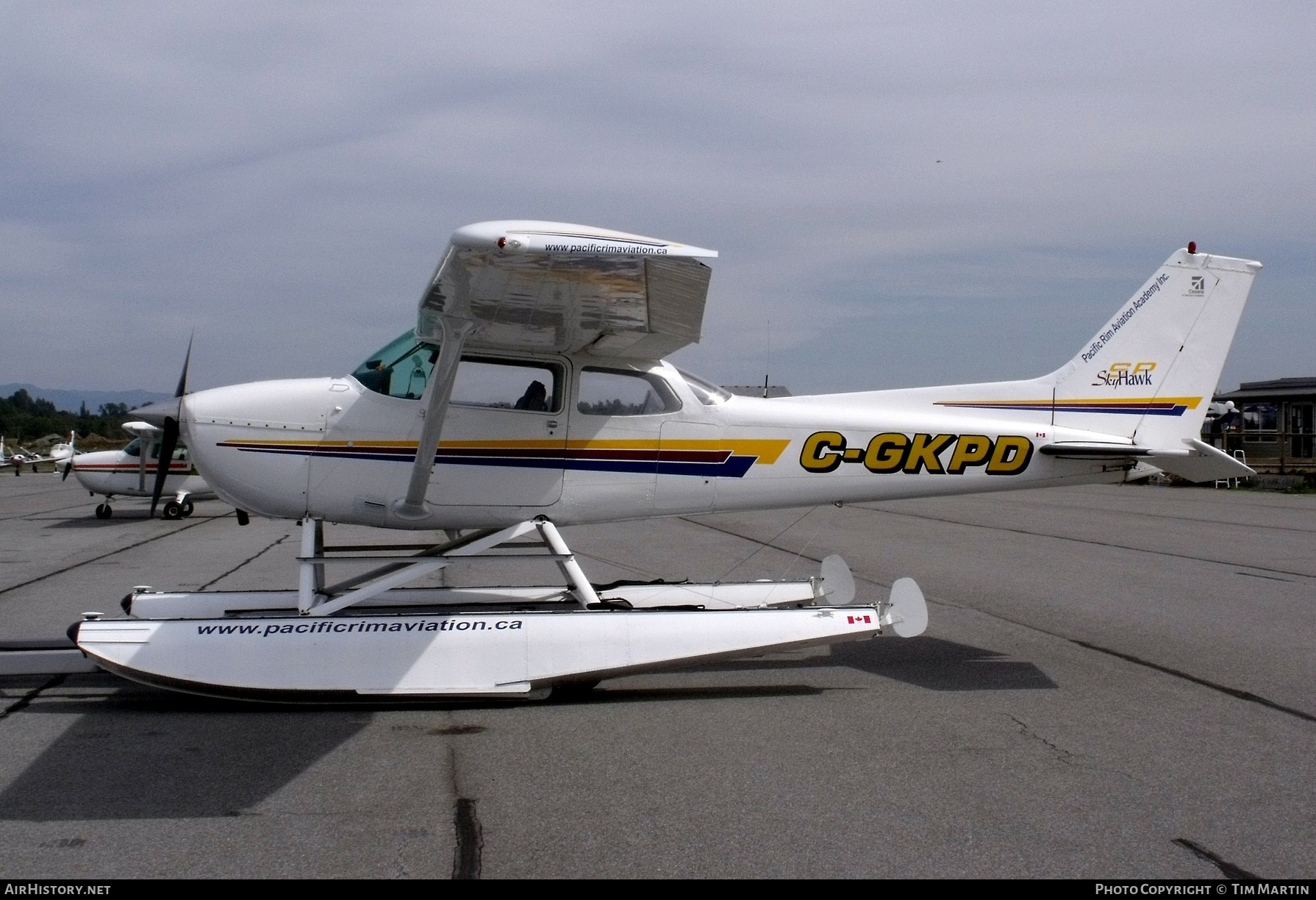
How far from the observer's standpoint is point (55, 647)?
679 centimetres

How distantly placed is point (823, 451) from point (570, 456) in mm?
1807

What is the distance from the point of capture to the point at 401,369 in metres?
7.12

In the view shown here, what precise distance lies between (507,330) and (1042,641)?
477cm

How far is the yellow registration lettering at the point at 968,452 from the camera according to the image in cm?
767

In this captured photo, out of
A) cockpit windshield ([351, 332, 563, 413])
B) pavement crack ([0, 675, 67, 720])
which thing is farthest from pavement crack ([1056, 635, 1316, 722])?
pavement crack ([0, 675, 67, 720])

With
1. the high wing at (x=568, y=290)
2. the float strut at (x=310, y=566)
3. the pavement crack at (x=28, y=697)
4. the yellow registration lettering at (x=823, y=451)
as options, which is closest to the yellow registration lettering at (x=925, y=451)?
the yellow registration lettering at (x=823, y=451)

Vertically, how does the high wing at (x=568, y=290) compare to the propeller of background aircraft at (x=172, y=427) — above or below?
above

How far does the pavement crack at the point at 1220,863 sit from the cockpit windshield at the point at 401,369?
509 cm

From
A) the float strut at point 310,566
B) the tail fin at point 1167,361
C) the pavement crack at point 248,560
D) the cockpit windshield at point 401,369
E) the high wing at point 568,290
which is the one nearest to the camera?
the high wing at point 568,290

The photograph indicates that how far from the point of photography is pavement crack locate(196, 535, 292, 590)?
38.3 ft

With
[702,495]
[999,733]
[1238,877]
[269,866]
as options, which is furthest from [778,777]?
[702,495]

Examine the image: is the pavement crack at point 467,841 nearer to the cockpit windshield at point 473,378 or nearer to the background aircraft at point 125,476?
the cockpit windshield at point 473,378

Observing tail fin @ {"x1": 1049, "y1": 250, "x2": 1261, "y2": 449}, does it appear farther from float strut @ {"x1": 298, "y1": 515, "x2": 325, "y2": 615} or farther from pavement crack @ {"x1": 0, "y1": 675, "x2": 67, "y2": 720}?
pavement crack @ {"x1": 0, "y1": 675, "x2": 67, "y2": 720}

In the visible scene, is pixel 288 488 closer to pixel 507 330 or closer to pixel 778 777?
pixel 507 330
